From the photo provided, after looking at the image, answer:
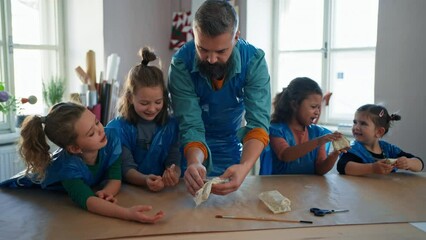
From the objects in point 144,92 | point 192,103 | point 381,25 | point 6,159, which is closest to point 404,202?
point 192,103

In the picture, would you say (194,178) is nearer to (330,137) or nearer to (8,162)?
(330,137)

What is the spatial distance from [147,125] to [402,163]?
1.02 m

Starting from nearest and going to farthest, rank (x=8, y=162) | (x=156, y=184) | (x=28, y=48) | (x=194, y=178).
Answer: (x=194, y=178), (x=156, y=184), (x=8, y=162), (x=28, y=48)

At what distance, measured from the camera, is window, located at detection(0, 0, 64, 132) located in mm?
3367

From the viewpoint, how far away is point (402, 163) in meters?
1.69

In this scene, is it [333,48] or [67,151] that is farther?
[333,48]

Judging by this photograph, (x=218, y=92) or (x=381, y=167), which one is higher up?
(x=218, y=92)

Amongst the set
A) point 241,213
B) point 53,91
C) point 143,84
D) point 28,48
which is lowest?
point 241,213

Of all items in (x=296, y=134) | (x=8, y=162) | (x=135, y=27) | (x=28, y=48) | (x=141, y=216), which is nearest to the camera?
(x=141, y=216)

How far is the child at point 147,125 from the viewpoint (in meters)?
1.57

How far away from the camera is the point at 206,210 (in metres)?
1.22

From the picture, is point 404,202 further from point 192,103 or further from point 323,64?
point 323,64

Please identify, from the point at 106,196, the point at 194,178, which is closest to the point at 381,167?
the point at 194,178

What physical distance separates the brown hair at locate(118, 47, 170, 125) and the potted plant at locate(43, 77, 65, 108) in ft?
6.90
